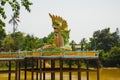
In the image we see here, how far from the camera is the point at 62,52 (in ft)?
93.1

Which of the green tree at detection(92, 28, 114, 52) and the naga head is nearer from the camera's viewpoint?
the naga head

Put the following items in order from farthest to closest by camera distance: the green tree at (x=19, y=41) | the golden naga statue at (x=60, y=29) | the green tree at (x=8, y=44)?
1. the green tree at (x=19, y=41)
2. the green tree at (x=8, y=44)
3. the golden naga statue at (x=60, y=29)

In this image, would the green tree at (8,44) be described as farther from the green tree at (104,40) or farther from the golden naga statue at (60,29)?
the golden naga statue at (60,29)

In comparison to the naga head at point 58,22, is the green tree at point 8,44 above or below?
below

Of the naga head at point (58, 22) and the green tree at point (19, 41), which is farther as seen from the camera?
the green tree at point (19, 41)

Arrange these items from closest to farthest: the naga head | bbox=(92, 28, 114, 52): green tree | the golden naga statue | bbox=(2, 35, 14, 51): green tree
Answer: the golden naga statue
the naga head
bbox=(2, 35, 14, 51): green tree
bbox=(92, 28, 114, 52): green tree

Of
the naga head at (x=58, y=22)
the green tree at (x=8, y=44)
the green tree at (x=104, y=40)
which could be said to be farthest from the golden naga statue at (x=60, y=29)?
the green tree at (x=104, y=40)

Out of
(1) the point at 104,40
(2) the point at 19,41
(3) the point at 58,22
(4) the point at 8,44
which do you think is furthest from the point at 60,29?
(1) the point at 104,40

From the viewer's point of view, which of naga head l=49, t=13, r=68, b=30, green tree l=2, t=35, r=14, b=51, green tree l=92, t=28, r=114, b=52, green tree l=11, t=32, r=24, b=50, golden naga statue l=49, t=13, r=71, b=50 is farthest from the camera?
green tree l=92, t=28, r=114, b=52

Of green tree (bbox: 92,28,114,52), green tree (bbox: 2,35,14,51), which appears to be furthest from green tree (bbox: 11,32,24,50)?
green tree (bbox: 92,28,114,52)

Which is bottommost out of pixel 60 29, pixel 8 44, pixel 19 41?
pixel 8 44

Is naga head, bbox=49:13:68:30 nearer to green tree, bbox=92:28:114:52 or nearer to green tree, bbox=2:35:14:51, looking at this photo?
green tree, bbox=2:35:14:51

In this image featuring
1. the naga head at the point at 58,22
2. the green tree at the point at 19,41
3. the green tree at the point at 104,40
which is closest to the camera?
the naga head at the point at 58,22

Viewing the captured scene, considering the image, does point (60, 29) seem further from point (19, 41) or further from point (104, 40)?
point (104, 40)
